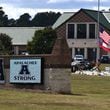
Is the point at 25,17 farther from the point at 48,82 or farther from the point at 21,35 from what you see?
Answer: the point at 48,82

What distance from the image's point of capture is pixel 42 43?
8756cm

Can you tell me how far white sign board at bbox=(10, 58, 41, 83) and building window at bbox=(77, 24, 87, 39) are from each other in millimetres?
79878

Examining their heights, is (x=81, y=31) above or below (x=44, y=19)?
below

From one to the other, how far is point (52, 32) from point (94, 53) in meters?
15.9

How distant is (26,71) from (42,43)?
6277 centimetres

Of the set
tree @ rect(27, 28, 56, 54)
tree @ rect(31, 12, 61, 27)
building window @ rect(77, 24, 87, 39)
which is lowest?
tree @ rect(27, 28, 56, 54)

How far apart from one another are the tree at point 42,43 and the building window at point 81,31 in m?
14.8

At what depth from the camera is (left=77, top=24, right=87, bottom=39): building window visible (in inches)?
4134

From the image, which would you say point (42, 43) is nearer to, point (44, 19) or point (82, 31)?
point (82, 31)

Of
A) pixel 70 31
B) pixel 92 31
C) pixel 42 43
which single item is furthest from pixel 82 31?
pixel 42 43

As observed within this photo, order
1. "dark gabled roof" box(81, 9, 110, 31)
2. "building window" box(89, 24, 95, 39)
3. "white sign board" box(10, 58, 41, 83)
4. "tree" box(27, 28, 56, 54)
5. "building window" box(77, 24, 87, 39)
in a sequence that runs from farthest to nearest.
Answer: "building window" box(77, 24, 87, 39) → "building window" box(89, 24, 95, 39) → "dark gabled roof" box(81, 9, 110, 31) → "tree" box(27, 28, 56, 54) → "white sign board" box(10, 58, 41, 83)

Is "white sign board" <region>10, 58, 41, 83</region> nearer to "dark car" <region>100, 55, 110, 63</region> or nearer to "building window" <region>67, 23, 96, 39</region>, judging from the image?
"dark car" <region>100, 55, 110, 63</region>

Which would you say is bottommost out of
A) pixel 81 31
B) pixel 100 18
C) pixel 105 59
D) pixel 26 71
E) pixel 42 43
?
pixel 105 59

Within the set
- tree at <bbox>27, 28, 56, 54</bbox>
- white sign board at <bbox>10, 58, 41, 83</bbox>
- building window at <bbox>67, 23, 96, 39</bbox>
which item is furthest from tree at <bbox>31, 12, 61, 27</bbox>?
white sign board at <bbox>10, 58, 41, 83</bbox>
